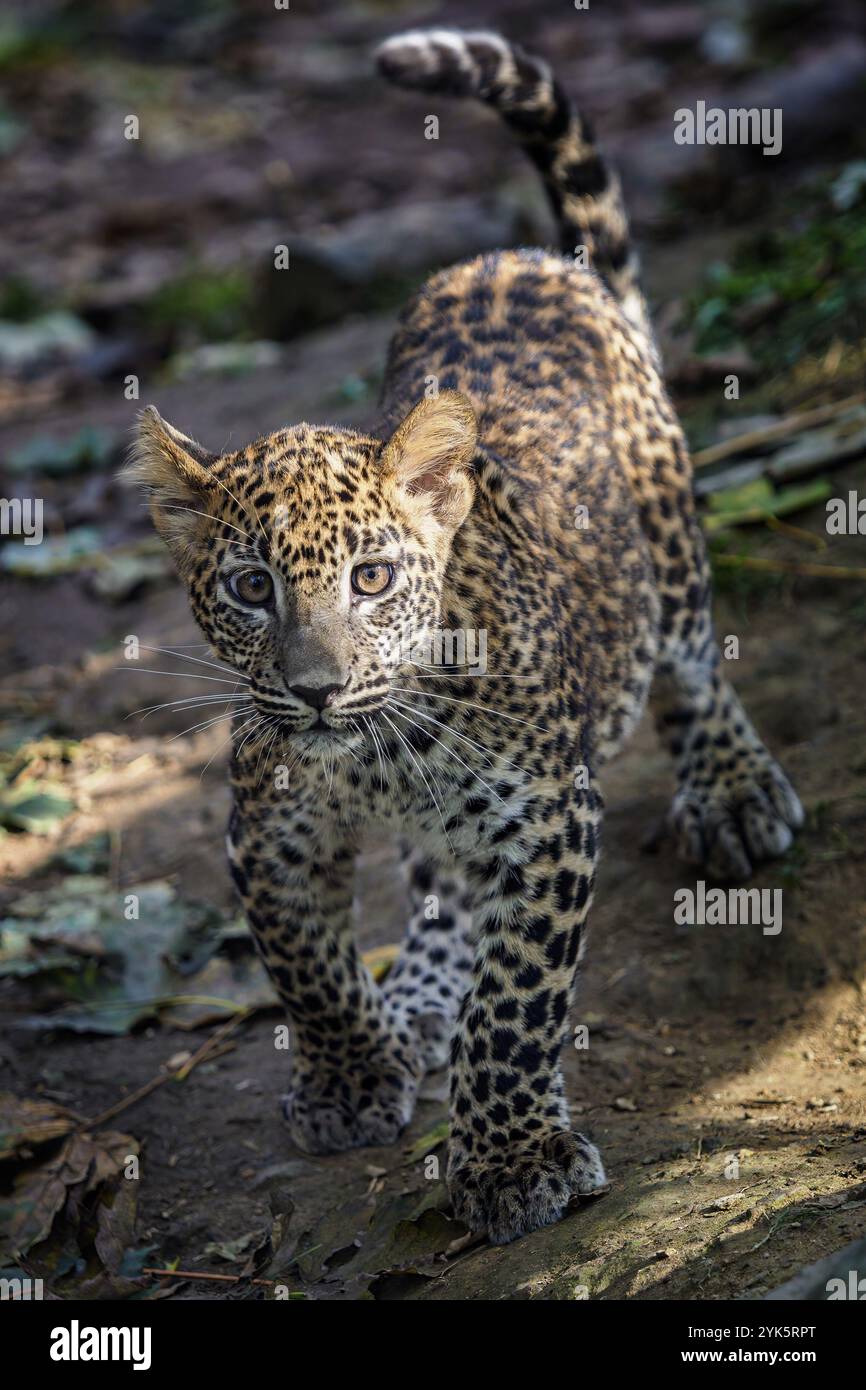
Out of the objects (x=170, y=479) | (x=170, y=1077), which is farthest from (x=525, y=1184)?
(x=170, y=479)

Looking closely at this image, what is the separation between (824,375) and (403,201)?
942cm

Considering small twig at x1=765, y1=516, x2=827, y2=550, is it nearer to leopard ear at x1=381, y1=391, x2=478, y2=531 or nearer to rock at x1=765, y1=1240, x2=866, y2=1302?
leopard ear at x1=381, y1=391, x2=478, y2=531

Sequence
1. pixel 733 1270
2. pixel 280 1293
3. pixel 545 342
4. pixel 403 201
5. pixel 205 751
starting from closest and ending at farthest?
1. pixel 733 1270
2. pixel 280 1293
3. pixel 545 342
4. pixel 205 751
5. pixel 403 201

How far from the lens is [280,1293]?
193 inches

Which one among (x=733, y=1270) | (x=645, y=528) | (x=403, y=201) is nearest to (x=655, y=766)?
(x=645, y=528)

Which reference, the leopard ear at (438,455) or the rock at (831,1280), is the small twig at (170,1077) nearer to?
the leopard ear at (438,455)

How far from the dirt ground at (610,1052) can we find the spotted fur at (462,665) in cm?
27

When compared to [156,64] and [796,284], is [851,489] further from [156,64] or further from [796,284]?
[156,64]

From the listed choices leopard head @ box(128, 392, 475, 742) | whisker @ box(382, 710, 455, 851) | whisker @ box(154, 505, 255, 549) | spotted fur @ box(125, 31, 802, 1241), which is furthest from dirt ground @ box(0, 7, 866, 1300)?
whisker @ box(154, 505, 255, 549)

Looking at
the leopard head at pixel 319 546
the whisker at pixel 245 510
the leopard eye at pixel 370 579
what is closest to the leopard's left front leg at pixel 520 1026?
the leopard head at pixel 319 546

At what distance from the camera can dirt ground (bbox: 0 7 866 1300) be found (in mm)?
4480

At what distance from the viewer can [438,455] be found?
4918mm

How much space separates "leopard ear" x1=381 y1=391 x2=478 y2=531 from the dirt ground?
2103 millimetres

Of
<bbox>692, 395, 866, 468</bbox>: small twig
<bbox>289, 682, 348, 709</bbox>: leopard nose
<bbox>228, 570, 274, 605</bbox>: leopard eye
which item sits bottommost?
<bbox>289, 682, 348, 709</bbox>: leopard nose
